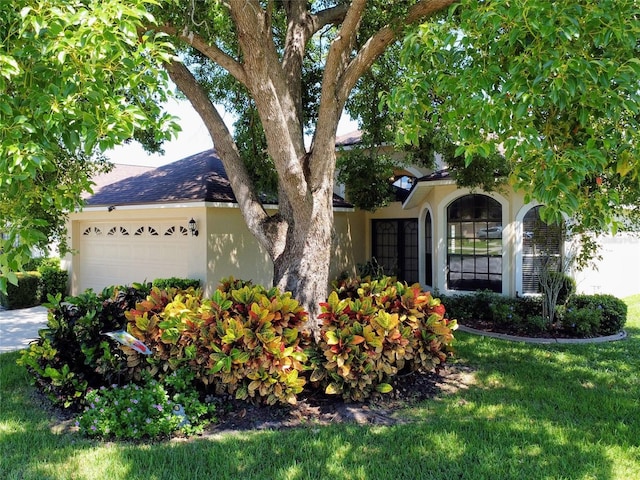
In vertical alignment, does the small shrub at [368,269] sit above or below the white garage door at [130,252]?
below

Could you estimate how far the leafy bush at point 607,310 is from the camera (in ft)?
31.6

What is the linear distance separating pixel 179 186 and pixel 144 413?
8124 mm

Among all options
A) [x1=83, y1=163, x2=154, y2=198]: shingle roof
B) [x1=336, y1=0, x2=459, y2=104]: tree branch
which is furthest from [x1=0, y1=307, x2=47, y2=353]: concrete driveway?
[x1=336, y1=0, x2=459, y2=104]: tree branch

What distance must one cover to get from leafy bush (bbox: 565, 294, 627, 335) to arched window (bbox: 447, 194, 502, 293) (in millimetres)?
1867

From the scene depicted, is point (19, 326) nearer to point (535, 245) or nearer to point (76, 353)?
point (76, 353)

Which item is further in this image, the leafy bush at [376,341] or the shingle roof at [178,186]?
the shingle roof at [178,186]

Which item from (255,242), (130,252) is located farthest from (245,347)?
(130,252)

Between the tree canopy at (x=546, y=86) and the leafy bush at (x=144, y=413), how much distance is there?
3954 mm

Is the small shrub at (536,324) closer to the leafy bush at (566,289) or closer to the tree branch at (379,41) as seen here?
the leafy bush at (566,289)

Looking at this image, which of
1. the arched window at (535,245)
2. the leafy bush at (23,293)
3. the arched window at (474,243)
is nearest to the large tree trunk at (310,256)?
the arched window at (474,243)

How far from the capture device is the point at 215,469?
4.00m

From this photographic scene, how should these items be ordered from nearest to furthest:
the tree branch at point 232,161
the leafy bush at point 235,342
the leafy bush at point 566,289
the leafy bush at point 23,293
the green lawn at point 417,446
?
1. the green lawn at point 417,446
2. the leafy bush at point 235,342
3. the tree branch at point 232,161
4. the leafy bush at point 566,289
5. the leafy bush at point 23,293

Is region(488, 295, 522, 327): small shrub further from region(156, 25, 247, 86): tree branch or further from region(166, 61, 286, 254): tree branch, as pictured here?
region(156, 25, 247, 86): tree branch

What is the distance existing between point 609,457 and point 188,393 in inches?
172
